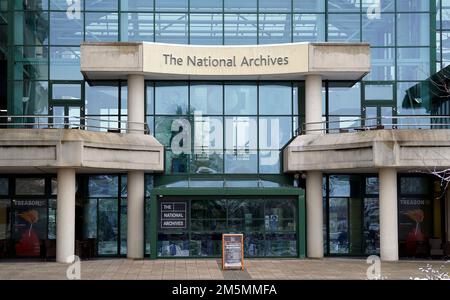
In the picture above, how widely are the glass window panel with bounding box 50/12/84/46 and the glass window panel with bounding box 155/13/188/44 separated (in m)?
3.27

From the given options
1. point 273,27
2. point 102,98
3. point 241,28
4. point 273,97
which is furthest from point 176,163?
point 273,27

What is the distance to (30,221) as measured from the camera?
30297mm

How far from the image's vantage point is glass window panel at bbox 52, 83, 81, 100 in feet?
99.3

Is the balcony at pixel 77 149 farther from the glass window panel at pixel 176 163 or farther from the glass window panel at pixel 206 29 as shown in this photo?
the glass window panel at pixel 206 29

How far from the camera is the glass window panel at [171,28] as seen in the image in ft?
99.0

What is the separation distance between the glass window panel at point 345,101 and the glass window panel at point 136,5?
8.58 meters

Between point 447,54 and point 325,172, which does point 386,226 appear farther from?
point 447,54

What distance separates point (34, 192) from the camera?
30.4m

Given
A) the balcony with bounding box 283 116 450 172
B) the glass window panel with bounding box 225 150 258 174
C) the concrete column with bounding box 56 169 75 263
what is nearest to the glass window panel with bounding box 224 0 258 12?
the balcony with bounding box 283 116 450 172

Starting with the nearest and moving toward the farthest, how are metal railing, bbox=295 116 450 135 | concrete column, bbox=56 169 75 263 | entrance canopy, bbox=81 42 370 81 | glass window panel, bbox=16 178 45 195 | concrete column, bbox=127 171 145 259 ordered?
concrete column, bbox=56 169 75 263 < entrance canopy, bbox=81 42 370 81 < concrete column, bbox=127 171 145 259 < metal railing, bbox=295 116 450 135 < glass window panel, bbox=16 178 45 195

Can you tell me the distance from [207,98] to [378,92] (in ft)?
24.4

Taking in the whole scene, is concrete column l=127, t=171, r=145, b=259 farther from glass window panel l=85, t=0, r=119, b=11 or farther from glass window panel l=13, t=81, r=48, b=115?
glass window panel l=85, t=0, r=119, b=11
